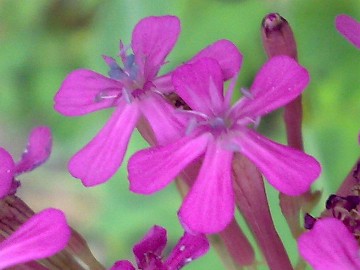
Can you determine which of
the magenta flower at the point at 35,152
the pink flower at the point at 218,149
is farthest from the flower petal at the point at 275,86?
the magenta flower at the point at 35,152

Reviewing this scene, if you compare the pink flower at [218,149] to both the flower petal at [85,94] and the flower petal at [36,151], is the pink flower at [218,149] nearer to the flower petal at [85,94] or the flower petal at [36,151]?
the flower petal at [85,94]

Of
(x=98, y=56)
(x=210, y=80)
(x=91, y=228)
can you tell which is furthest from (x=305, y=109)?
(x=210, y=80)

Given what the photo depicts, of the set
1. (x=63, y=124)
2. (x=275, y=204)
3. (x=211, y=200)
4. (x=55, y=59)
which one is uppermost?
(x=55, y=59)

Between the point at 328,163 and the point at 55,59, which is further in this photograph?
the point at 55,59

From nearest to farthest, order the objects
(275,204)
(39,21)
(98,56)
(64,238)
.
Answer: (64,238), (275,204), (98,56), (39,21)

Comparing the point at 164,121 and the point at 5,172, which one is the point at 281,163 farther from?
the point at 5,172

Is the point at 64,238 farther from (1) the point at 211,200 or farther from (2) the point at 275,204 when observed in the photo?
(2) the point at 275,204

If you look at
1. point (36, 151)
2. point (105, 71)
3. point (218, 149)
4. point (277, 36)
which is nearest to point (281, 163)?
point (218, 149)

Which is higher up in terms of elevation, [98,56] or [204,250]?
[98,56]

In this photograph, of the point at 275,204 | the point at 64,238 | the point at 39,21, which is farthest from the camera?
the point at 39,21
